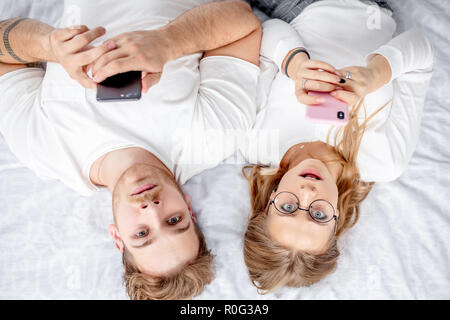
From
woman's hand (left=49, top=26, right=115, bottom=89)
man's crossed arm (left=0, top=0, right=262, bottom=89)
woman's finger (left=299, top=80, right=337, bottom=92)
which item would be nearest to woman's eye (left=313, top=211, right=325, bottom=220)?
woman's finger (left=299, top=80, right=337, bottom=92)

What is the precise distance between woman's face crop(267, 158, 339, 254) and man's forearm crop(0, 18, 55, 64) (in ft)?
3.02

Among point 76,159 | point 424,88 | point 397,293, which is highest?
point 424,88

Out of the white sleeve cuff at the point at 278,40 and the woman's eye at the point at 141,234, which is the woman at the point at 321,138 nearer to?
the white sleeve cuff at the point at 278,40

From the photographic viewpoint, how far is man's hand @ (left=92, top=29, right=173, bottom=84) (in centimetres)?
100

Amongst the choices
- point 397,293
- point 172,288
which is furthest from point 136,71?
point 397,293

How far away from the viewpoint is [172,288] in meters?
1.20

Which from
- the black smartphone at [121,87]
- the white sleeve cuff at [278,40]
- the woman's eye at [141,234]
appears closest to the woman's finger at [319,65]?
the white sleeve cuff at [278,40]

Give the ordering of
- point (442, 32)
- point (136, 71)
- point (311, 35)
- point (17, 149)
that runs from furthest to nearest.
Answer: point (442, 32) < point (311, 35) < point (17, 149) < point (136, 71)

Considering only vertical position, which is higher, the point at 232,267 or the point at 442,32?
the point at 442,32

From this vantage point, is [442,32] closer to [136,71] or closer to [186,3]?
[186,3]

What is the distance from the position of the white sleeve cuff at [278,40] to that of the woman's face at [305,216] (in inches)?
16.1

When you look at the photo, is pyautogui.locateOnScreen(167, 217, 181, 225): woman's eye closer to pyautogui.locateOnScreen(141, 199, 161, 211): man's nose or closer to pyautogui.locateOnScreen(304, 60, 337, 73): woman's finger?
pyautogui.locateOnScreen(141, 199, 161, 211): man's nose

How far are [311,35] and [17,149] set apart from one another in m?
1.18

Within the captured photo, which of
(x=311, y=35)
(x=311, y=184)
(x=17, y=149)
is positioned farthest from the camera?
(x=311, y=35)
